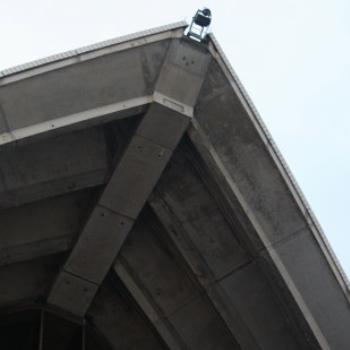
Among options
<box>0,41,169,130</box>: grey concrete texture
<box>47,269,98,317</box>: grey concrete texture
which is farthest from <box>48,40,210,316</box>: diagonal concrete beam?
<box>0,41,169,130</box>: grey concrete texture

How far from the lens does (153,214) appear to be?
481 inches

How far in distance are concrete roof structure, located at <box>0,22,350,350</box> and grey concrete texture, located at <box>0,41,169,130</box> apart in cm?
2

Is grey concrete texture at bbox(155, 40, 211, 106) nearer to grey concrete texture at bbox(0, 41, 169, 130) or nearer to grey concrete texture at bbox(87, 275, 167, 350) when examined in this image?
grey concrete texture at bbox(0, 41, 169, 130)

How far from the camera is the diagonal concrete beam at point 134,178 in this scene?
10.5m

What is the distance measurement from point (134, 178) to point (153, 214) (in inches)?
46.5

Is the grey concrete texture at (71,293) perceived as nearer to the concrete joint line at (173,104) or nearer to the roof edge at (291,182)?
the concrete joint line at (173,104)

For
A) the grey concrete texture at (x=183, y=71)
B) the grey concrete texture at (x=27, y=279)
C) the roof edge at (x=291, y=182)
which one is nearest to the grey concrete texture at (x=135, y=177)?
the grey concrete texture at (x=183, y=71)

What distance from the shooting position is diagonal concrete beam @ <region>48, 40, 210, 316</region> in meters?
10.5

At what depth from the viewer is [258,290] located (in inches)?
474

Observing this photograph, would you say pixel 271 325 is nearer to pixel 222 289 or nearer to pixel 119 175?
pixel 222 289

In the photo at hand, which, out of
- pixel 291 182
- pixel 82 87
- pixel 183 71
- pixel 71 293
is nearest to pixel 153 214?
pixel 71 293

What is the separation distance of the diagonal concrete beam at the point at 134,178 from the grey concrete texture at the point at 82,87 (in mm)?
287

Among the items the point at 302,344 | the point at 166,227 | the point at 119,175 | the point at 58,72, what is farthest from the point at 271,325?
the point at 58,72

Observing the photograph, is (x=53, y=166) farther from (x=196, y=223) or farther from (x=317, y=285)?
(x=317, y=285)
